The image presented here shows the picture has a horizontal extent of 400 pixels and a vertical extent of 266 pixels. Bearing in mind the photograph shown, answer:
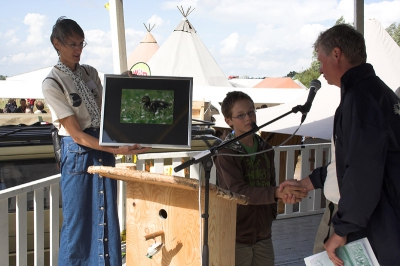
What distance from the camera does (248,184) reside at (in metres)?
3.03

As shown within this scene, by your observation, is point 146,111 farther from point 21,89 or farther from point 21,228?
point 21,89

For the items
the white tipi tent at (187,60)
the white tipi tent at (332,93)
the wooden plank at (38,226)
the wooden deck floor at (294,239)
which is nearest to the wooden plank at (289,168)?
the wooden deck floor at (294,239)

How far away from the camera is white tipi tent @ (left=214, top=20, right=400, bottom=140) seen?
5.88 metres

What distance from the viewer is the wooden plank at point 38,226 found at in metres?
3.97

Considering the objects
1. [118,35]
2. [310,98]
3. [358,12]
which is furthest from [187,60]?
[310,98]

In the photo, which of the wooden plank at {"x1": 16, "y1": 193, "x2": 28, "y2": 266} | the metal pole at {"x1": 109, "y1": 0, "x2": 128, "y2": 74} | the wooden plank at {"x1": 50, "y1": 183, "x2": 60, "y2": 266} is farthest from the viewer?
the metal pole at {"x1": 109, "y1": 0, "x2": 128, "y2": 74}

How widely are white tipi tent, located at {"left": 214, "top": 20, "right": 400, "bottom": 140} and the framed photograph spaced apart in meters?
2.97

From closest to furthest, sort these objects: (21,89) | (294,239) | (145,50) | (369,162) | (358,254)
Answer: (369,162), (358,254), (294,239), (21,89), (145,50)

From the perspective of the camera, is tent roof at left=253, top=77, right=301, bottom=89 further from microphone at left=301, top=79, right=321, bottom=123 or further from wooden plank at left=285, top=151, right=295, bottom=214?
microphone at left=301, top=79, right=321, bottom=123

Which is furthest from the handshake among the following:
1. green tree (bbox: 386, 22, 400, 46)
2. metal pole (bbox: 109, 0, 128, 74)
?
green tree (bbox: 386, 22, 400, 46)

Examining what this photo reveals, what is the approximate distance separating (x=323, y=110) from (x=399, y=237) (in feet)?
13.9

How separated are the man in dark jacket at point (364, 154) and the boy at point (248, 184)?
71cm

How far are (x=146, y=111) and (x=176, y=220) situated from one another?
0.80 m

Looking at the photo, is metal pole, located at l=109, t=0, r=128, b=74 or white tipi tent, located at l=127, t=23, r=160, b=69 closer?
metal pole, located at l=109, t=0, r=128, b=74
